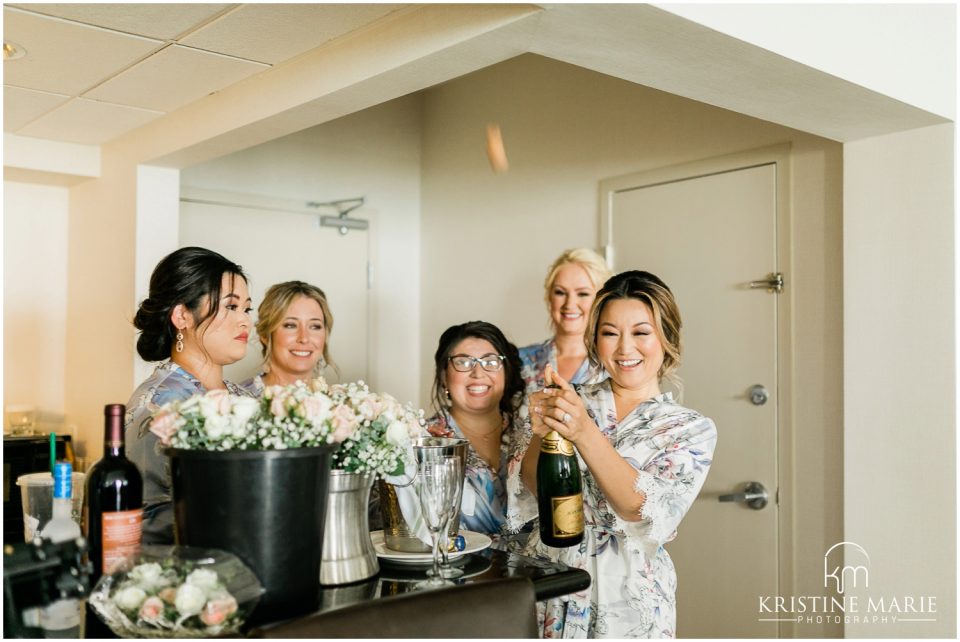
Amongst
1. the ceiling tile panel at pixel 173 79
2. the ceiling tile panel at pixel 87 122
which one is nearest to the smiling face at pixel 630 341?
the ceiling tile panel at pixel 173 79

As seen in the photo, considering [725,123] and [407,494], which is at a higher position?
[725,123]

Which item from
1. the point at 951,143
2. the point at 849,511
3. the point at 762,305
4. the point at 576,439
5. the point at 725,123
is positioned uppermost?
the point at 725,123

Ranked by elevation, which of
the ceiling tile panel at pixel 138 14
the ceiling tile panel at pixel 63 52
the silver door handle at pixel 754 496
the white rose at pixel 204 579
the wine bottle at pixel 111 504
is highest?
the ceiling tile panel at pixel 63 52

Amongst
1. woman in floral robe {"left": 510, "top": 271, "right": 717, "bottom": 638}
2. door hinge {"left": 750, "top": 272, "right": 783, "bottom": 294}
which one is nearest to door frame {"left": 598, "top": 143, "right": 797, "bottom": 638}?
door hinge {"left": 750, "top": 272, "right": 783, "bottom": 294}

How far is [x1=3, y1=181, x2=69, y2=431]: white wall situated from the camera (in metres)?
3.99

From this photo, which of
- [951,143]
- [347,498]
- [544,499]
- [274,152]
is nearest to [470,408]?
[544,499]

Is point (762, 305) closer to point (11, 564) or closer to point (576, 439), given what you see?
point (576, 439)

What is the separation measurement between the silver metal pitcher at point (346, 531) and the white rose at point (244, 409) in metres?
0.23

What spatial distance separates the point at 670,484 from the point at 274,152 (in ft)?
10.6

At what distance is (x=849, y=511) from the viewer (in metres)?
2.64

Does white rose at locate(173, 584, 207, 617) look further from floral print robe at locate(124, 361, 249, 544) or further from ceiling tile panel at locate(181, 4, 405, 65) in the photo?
ceiling tile panel at locate(181, 4, 405, 65)

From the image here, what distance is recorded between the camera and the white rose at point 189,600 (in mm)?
1217

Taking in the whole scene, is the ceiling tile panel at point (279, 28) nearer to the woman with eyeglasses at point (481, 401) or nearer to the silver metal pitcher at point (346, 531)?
the woman with eyeglasses at point (481, 401)

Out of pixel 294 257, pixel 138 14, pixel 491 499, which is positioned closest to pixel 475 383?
pixel 491 499
